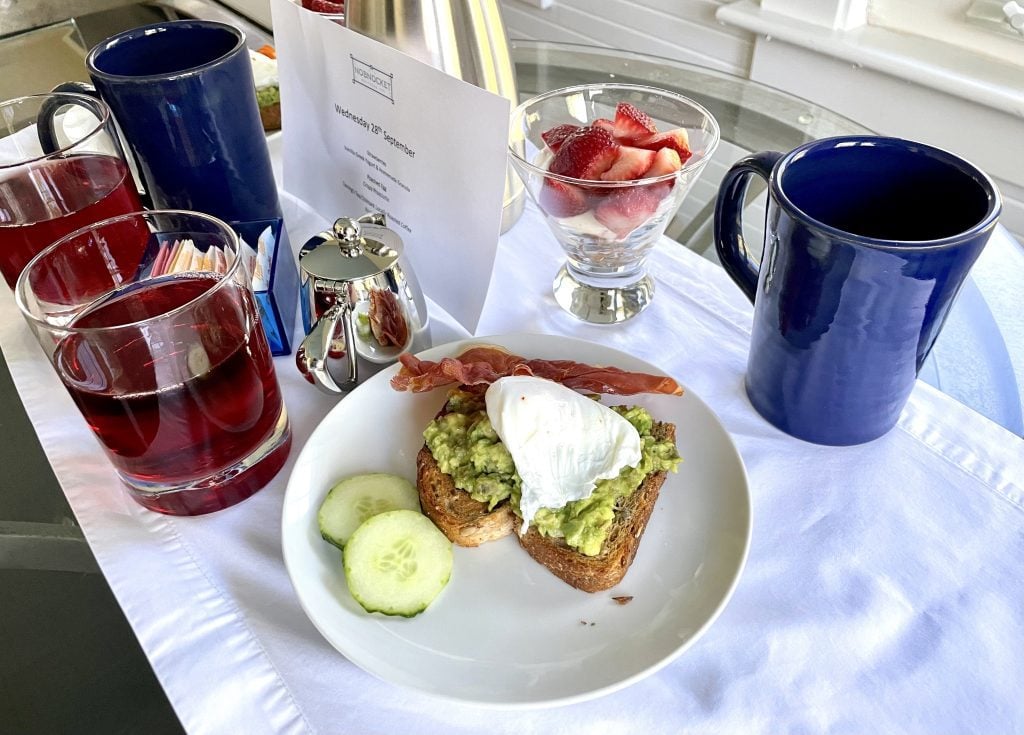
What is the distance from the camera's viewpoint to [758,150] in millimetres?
862

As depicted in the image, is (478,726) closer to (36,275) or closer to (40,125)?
(36,275)

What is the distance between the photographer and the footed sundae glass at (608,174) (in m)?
0.54

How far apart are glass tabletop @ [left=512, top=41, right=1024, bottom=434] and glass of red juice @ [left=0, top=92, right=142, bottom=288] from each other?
0.37 m

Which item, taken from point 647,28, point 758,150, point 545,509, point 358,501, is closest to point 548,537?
point 545,509

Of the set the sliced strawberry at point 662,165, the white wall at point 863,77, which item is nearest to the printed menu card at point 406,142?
the sliced strawberry at point 662,165

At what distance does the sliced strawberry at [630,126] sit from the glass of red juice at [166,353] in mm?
293

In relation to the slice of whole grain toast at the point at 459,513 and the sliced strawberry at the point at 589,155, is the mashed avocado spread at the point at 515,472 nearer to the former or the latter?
the slice of whole grain toast at the point at 459,513

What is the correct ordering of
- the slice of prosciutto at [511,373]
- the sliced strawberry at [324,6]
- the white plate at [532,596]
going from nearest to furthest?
the white plate at [532,596], the slice of prosciutto at [511,373], the sliced strawberry at [324,6]

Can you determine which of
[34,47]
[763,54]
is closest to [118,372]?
[34,47]

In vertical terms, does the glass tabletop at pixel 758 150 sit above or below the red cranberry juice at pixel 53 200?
below

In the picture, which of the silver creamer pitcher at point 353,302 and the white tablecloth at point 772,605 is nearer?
the white tablecloth at point 772,605

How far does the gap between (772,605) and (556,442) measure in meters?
0.16

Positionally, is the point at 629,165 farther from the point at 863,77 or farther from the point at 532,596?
the point at 863,77

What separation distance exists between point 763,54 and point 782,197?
1.05 metres
